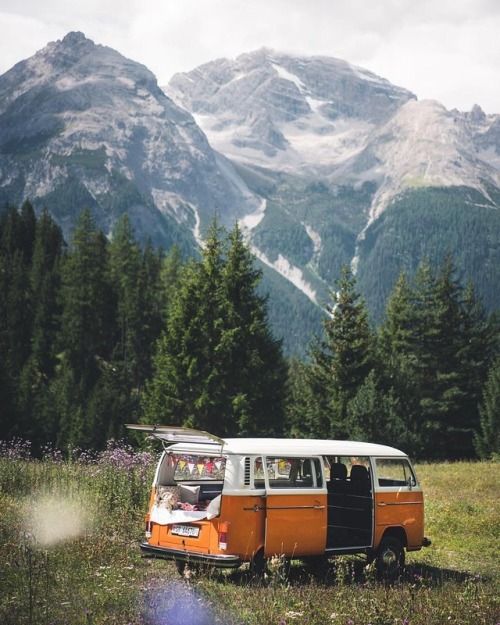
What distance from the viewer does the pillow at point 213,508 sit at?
12440mm

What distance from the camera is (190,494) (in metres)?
13.5

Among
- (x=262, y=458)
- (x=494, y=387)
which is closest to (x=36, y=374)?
(x=494, y=387)

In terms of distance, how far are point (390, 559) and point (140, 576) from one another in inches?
205

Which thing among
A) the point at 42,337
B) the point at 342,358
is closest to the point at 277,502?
the point at 342,358

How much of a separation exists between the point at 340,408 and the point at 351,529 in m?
33.9

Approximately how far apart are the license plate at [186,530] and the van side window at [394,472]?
4223mm

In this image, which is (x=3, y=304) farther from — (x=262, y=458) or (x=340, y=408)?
(x=262, y=458)

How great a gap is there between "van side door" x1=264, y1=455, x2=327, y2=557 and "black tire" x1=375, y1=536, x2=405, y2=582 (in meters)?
1.66

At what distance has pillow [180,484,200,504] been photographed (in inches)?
529

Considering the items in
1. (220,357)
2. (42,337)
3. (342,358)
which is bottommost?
(220,357)

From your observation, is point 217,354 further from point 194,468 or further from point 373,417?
point 194,468

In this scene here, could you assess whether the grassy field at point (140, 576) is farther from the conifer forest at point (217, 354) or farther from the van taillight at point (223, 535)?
the conifer forest at point (217, 354)

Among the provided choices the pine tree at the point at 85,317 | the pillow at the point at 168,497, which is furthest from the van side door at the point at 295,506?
the pine tree at the point at 85,317

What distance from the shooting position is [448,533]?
1964cm
